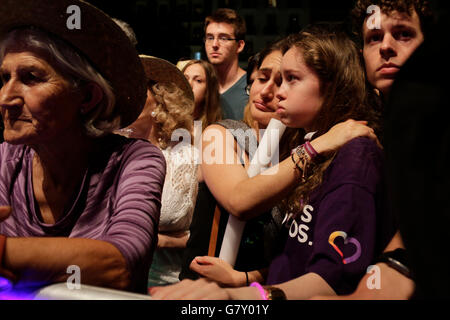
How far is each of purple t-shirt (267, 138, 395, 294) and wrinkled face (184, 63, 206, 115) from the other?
7.92ft

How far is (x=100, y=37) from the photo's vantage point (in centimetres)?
143

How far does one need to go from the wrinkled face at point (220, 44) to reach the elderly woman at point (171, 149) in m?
1.23

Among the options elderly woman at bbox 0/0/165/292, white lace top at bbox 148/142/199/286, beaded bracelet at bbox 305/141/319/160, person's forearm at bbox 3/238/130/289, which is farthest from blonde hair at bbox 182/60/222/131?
person's forearm at bbox 3/238/130/289

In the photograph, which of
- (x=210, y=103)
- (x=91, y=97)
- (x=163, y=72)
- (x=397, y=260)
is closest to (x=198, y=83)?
(x=210, y=103)

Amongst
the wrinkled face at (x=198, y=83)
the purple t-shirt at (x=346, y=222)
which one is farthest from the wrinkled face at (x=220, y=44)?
the purple t-shirt at (x=346, y=222)

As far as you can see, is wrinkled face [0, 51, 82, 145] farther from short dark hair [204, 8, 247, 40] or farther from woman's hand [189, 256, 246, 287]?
short dark hair [204, 8, 247, 40]

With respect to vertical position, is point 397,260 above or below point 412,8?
below

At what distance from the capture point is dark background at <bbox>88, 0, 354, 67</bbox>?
588 centimetres

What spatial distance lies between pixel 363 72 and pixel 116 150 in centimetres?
86

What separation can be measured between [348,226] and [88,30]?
94 centimetres

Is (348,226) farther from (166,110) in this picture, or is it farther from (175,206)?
(166,110)

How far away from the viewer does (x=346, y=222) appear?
1.14 m
